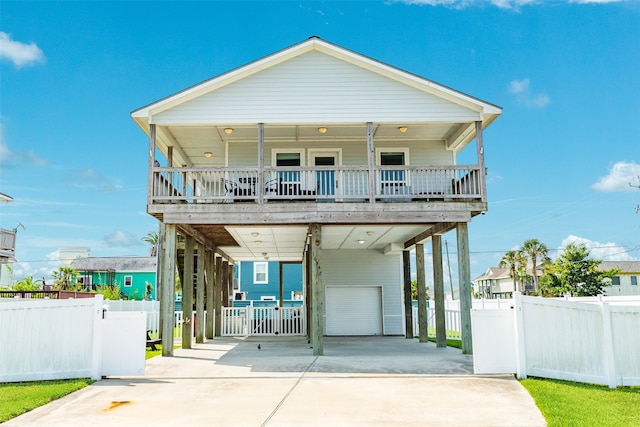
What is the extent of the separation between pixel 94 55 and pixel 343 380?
34.4 meters

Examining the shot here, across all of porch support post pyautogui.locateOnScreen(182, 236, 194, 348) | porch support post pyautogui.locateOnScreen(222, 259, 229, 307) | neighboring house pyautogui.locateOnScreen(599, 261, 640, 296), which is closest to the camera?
porch support post pyautogui.locateOnScreen(182, 236, 194, 348)

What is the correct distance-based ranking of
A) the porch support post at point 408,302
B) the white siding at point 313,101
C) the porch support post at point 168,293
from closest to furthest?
the porch support post at point 168,293 → the white siding at point 313,101 → the porch support post at point 408,302

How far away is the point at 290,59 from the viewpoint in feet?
49.8

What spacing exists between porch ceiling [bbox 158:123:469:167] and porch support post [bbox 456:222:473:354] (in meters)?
3.64

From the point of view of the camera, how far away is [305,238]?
18641mm

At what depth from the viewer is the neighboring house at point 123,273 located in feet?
166

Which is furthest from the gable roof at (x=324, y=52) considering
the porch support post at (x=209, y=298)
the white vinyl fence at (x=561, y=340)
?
the white vinyl fence at (x=561, y=340)

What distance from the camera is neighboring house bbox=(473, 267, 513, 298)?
254ft

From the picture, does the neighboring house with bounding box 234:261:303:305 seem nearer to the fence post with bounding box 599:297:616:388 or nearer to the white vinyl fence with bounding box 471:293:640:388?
the white vinyl fence with bounding box 471:293:640:388

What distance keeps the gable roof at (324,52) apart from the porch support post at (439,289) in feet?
12.5

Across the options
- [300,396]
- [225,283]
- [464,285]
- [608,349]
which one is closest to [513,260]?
[225,283]

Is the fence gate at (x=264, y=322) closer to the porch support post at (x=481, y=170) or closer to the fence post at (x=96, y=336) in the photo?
the porch support post at (x=481, y=170)

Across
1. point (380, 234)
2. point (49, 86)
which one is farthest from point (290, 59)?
point (49, 86)

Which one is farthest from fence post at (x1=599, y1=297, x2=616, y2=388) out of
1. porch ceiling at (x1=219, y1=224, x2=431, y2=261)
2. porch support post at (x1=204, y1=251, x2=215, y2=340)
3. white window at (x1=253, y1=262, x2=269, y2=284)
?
white window at (x1=253, y1=262, x2=269, y2=284)
